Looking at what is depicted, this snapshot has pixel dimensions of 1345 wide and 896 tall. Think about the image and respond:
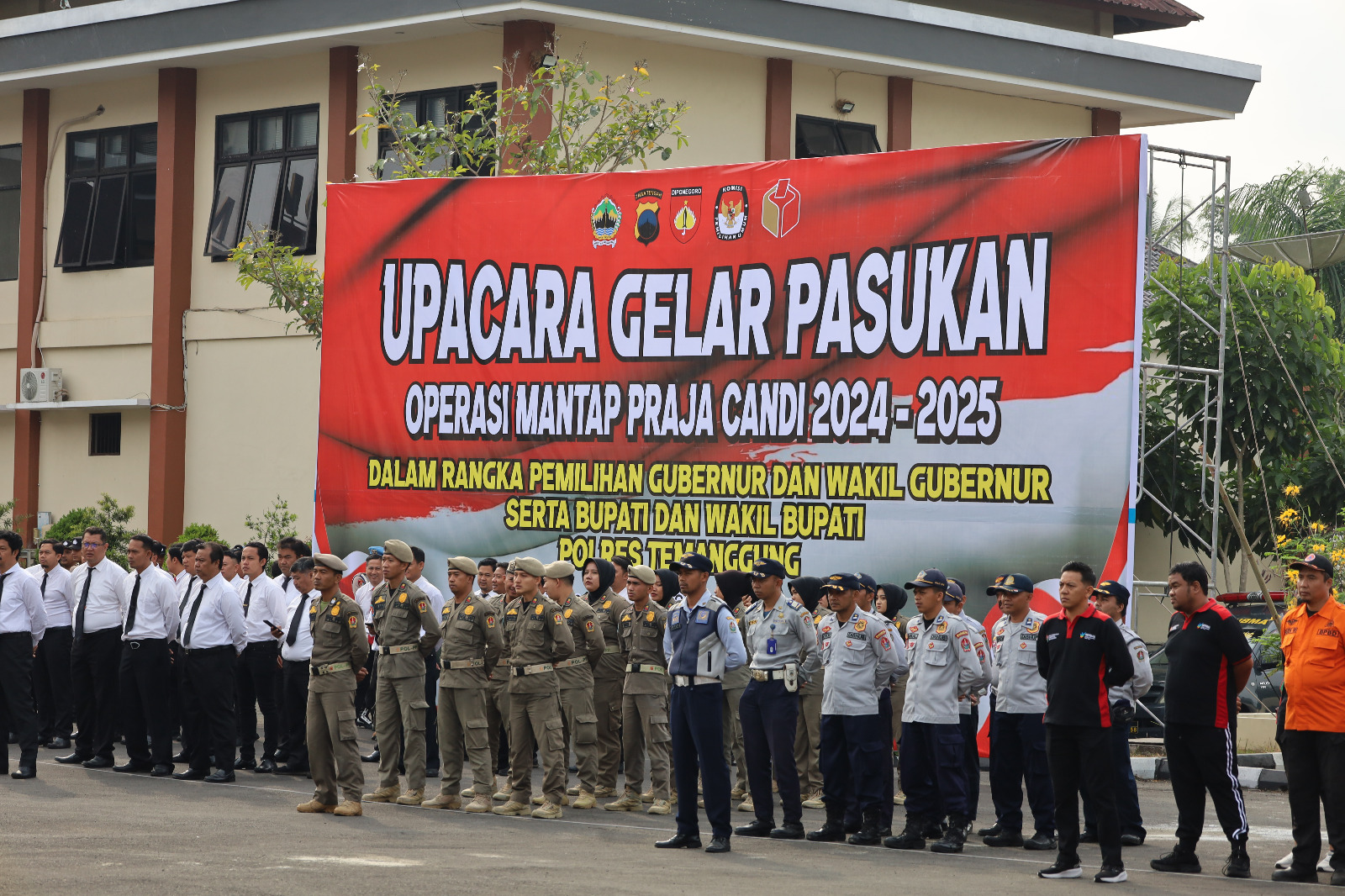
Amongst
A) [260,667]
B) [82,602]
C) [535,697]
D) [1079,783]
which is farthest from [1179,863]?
[82,602]

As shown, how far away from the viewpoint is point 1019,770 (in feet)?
32.4

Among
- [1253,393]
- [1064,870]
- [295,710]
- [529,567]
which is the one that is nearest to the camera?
[1064,870]

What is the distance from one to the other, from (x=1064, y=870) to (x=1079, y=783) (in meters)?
0.48

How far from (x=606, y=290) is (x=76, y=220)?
40.2ft

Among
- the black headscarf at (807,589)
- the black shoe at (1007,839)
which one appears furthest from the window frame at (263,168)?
the black shoe at (1007,839)

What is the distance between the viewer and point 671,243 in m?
13.5

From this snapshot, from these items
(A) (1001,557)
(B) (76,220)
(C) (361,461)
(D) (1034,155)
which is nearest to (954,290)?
(D) (1034,155)

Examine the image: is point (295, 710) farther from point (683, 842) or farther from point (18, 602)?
point (683, 842)

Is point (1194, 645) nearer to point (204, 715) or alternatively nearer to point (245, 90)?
point (204, 715)

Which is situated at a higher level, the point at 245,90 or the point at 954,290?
the point at 245,90

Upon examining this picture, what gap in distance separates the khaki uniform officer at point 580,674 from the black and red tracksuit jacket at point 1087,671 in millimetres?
3688

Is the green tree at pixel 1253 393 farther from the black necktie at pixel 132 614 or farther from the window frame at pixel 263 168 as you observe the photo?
the black necktie at pixel 132 614

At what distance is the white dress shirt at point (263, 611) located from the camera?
12828 mm

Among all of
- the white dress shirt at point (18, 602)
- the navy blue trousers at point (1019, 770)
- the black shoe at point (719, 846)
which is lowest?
the black shoe at point (719, 846)
